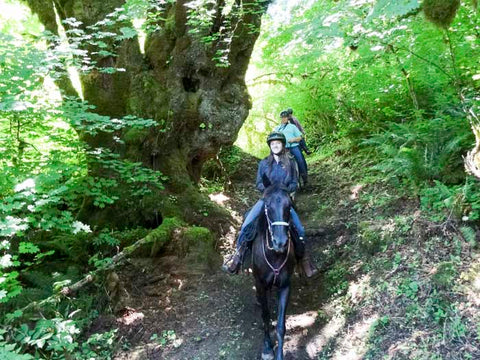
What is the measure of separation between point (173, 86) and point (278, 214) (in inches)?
231

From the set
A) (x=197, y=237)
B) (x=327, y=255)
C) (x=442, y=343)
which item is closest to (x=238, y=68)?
(x=197, y=237)

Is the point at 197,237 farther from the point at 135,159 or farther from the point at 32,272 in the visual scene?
the point at 32,272

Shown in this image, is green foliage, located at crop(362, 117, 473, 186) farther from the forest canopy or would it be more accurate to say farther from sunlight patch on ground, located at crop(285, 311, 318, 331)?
sunlight patch on ground, located at crop(285, 311, 318, 331)

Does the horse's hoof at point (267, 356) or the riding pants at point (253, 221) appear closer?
the horse's hoof at point (267, 356)

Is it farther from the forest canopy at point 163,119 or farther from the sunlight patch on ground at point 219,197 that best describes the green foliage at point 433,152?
the sunlight patch on ground at point 219,197

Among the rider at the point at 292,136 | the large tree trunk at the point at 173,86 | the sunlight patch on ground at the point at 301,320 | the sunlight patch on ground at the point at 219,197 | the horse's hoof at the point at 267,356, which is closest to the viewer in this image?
the horse's hoof at the point at 267,356

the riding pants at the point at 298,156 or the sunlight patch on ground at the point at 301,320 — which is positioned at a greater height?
the riding pants at the point at 298,156

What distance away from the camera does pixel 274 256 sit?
5098mm

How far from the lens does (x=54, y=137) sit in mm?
5676

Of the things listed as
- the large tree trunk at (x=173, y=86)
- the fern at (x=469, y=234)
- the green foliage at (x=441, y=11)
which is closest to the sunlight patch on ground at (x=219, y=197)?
the large tree trunk at (x=173, y=86)

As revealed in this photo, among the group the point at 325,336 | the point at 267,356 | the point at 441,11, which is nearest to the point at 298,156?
the point at 441,11

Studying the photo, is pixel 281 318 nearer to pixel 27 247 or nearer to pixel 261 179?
pixel 261 179

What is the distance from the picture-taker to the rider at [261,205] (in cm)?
557

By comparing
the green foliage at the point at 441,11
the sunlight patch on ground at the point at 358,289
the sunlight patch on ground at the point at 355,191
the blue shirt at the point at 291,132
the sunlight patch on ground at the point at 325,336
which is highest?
the green foliage at the point at 441,11
